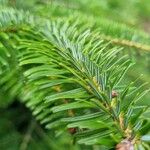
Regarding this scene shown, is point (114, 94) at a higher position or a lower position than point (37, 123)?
lower

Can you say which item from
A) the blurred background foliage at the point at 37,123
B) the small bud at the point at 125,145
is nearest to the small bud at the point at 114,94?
the small bud at the point at 125,145

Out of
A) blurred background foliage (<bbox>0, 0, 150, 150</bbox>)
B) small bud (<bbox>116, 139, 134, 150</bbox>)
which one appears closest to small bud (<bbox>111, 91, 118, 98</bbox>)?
small bud (<bbox>116, 139, 134, 150</bbox>)

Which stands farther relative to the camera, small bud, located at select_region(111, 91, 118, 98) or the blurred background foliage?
the blurred background foliage

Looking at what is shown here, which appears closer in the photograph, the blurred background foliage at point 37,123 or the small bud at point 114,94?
the small bud at point 114,94

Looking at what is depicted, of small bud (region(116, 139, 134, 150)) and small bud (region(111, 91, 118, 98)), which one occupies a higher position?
small bud (region(111, 91, 118, 98))

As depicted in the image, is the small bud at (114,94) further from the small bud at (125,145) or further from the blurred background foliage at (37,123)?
the blurred background foliage at (37,123)

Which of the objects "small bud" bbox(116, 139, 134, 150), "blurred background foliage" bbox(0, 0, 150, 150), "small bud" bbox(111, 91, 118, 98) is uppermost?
"blurred background foliage" bbox(0, 0, 150, 150)

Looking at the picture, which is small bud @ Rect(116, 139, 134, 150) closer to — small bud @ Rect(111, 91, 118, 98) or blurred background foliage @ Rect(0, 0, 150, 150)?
small bud @ Rect(111, 91, 118, 98)

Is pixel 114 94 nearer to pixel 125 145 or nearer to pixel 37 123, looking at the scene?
pixel 125 145

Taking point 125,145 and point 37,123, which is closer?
point 125,145

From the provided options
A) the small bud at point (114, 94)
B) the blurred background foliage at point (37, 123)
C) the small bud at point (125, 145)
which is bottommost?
the small bud at point (125, 145)


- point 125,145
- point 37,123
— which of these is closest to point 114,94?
point 125,145

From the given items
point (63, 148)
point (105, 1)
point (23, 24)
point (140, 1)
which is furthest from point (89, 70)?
point (140, 1)
